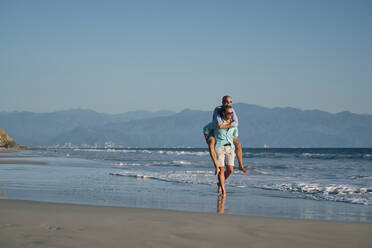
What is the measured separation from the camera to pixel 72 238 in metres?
4.19

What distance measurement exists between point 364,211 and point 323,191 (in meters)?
2.94

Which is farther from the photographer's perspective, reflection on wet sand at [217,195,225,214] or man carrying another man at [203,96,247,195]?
man carrying another man at [203,96,247,195]

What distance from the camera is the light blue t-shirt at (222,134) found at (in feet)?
25.5

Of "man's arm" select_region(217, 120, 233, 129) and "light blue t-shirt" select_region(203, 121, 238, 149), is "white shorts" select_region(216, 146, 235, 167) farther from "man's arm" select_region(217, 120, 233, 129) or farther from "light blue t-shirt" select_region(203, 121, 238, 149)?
"man's arm" select_region(217, 120, 233, 129)

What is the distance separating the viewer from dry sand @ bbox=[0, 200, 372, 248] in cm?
414

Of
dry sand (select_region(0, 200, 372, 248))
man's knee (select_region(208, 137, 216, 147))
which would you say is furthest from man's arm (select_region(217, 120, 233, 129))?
dry sand (select_region(0, 200, 372, 248))

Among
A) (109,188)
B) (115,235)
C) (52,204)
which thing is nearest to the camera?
(115,235)

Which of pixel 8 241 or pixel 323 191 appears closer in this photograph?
pixel 8 241

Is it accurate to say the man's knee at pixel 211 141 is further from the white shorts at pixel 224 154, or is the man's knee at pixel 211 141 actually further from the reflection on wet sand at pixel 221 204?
→ the reflection on wet sand at pixel 221 204

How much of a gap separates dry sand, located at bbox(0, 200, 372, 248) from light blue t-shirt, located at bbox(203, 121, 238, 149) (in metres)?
2.28

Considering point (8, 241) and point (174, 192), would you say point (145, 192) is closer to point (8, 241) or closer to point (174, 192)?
point (174, 192)

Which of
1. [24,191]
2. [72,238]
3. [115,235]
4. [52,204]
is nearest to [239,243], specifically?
[115,235]

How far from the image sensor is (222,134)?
7.78 m

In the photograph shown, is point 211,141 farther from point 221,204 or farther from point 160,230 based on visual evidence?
point 160,230
